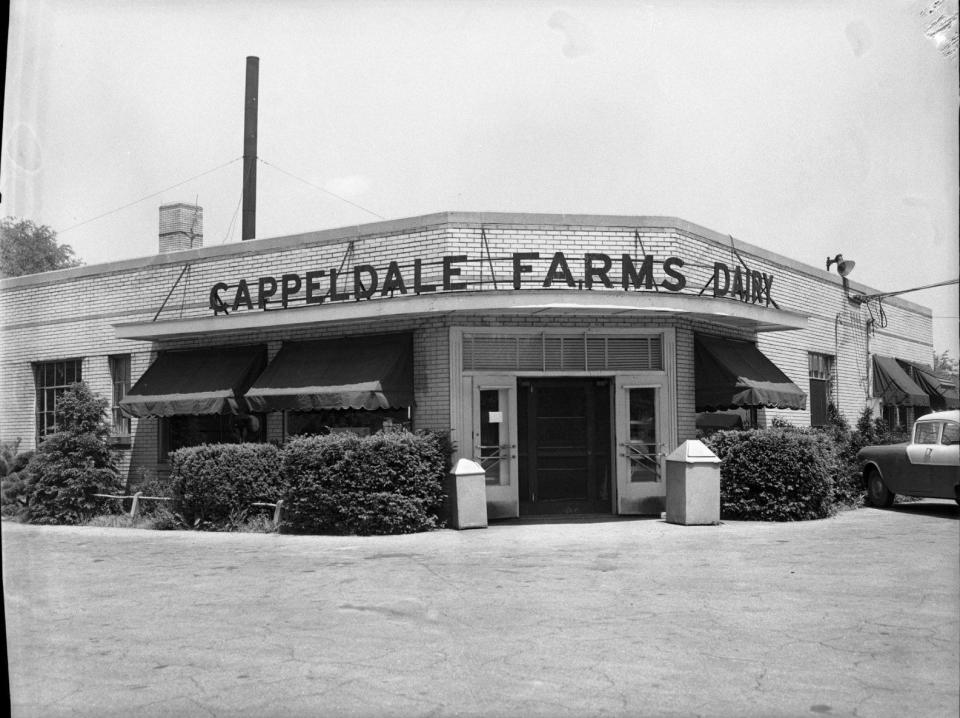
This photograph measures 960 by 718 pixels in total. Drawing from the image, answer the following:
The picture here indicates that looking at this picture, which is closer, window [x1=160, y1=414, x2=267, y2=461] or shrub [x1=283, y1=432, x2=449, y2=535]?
shrub [x1=283, y1=432, x2=449, y2=535]

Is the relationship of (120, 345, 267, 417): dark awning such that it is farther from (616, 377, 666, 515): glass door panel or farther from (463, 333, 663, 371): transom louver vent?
(616, 377, 666, 515): glass door panel

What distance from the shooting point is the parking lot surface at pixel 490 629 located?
5.48 m

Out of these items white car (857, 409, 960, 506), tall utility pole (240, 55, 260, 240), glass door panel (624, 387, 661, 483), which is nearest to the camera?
white car (857, 409, 960, 506)

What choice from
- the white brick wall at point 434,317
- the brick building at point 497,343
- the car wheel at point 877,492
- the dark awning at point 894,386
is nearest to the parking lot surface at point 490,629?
the brick building at point 497,343

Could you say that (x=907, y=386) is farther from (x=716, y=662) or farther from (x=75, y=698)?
(x=75, y=698)

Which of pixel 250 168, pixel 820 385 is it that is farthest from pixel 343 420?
pixel 820 385

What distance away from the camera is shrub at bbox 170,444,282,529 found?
49.1 ft

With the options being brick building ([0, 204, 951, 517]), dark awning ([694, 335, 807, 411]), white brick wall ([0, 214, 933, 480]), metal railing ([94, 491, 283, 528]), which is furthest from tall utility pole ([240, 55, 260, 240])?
dark awning ([694, 335, 807, 411])

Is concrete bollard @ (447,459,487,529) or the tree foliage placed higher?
the tree foliage

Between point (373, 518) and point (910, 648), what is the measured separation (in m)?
8.43

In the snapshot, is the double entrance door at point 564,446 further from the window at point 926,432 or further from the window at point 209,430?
the window at point 209,430

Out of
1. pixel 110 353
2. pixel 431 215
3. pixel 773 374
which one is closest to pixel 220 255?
pixel 110 353

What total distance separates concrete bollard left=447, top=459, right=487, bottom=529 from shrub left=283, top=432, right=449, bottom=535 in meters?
0.32

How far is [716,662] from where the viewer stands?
20.6ft
